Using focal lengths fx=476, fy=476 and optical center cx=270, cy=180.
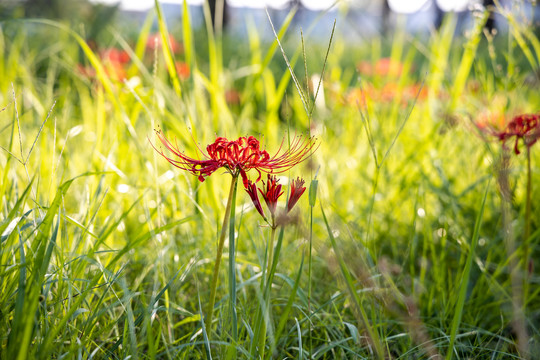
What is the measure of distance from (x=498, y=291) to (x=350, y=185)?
0.95 metres

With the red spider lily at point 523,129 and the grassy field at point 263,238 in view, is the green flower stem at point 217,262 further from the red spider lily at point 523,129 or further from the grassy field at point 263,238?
the red spider lily at point 523,129

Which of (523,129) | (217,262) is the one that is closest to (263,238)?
(217,262)

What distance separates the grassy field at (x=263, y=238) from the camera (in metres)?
0.93

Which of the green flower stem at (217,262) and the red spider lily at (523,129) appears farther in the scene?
the red spider lily at (523,129)

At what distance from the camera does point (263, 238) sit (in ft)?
3.36

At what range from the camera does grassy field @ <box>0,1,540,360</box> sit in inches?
36.6

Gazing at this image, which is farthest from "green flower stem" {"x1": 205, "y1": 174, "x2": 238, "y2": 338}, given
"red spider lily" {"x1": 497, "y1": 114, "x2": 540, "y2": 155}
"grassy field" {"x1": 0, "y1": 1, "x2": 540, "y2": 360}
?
"red spider lily" {"x1": 497, "y1": 114, "x2": 540, "y2": 155}

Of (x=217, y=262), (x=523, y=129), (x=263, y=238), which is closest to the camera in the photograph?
(x=217, y=262)

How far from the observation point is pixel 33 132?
2256mm

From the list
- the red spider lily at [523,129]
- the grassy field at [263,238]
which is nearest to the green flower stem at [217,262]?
the grassy field at [263,238]

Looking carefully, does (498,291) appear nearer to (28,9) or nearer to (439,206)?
(439,206)

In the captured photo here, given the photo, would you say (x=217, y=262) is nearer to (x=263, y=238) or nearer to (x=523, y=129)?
(x=263, y=238)

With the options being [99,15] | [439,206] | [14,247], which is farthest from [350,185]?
[99,15]

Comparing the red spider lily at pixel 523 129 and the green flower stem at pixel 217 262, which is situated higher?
the red spider lily at pixel 523 129
